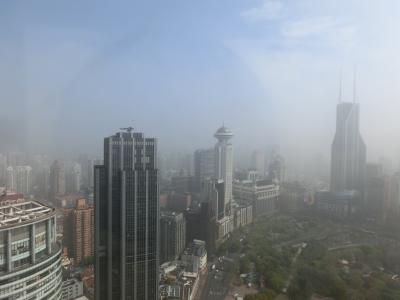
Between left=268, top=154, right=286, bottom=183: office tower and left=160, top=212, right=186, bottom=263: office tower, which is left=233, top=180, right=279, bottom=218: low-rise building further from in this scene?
left=160, top=212, right=186, bottom=263: office tower

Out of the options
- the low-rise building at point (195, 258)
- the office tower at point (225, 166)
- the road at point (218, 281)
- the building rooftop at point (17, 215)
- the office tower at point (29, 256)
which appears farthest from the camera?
the office tower at point (225, 166)

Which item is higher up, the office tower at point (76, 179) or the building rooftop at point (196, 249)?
the office tower at point (76, 179)

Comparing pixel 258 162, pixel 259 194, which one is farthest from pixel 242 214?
pixel 258 162

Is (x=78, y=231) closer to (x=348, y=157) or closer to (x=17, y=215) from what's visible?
(x=17, y=215)

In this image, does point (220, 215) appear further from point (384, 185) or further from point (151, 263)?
point (151, 263)

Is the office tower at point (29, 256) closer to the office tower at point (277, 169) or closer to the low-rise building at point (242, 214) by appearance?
the low-rise building at point (242, 214)

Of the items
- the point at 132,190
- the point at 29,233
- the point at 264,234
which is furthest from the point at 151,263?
the point at 264,234

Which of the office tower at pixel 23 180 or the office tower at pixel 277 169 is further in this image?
the office tower at pixel 277 169

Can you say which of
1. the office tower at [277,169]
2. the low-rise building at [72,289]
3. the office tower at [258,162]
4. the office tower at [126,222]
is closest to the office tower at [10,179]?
the low-rise building at [72,289]
